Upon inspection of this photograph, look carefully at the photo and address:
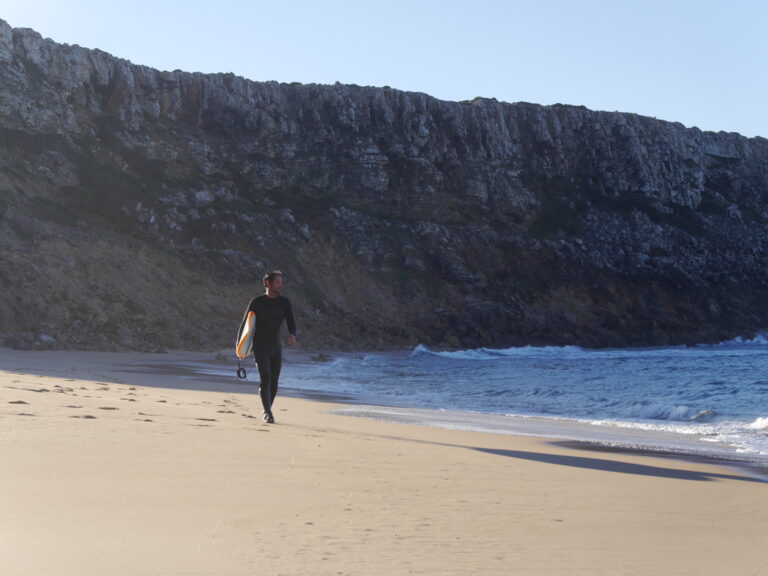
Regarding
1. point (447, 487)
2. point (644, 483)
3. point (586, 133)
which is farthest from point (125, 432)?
point (586, 133)

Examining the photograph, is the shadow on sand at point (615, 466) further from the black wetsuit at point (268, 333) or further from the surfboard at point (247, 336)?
the surfboard at point (247, 336)

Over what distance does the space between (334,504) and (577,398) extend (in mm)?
11815

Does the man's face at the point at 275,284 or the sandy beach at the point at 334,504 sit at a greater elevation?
the man's face at the point at 275,284

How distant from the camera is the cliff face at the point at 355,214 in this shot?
34000 millimetres

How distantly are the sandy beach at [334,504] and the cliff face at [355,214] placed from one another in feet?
66.7

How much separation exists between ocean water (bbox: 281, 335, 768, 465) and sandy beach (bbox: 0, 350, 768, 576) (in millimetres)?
Answer: 2617

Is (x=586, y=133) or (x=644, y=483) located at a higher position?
(x=586, y=133)

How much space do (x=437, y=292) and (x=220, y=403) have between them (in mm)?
31438

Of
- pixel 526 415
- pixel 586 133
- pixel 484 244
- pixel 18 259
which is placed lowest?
pixel 526 415

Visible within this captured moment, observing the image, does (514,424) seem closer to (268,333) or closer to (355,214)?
(268,333)

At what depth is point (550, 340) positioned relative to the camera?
41000 millimetres

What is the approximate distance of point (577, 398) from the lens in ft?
51.1

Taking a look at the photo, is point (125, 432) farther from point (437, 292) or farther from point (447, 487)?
point (437, 292)

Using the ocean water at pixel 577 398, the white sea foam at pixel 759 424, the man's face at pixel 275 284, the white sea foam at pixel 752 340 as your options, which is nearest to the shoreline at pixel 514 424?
the ocean water at pixel 577 398
